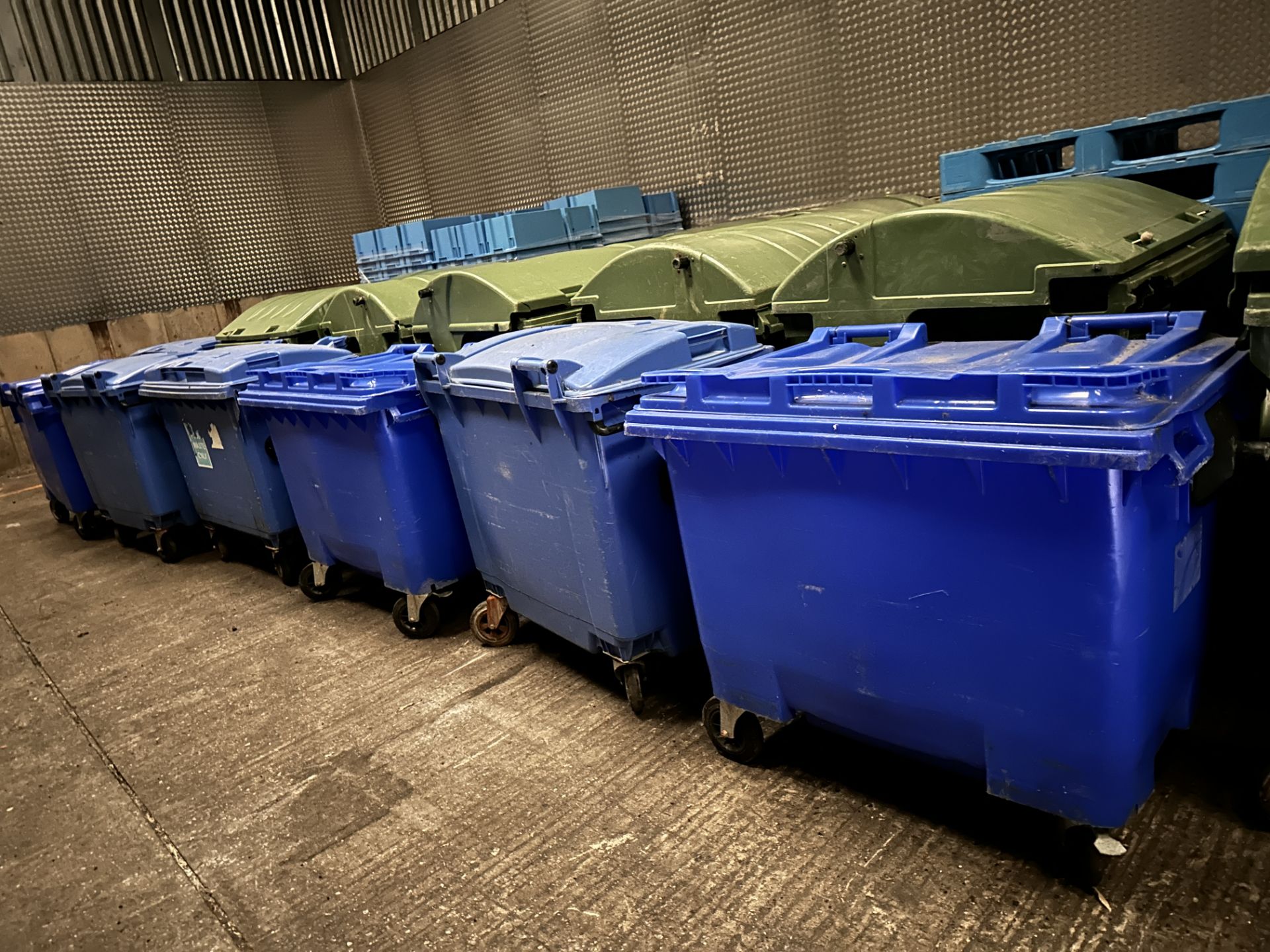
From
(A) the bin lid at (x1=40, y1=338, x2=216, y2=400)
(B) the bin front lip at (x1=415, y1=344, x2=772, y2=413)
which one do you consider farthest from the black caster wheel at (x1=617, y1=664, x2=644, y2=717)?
(A) the bin lid at (x1=40, y1=338, x2=216, y2=400)

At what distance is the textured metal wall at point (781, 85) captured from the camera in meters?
3.67

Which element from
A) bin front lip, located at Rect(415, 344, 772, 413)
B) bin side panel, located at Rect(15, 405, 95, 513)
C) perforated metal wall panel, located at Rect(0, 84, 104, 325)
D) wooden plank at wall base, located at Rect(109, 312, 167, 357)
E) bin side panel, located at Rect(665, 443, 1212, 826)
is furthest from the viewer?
wooden plank at wall base, located at Rect(109, 312, 167, 357)

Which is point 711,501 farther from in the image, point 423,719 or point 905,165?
point 905,165

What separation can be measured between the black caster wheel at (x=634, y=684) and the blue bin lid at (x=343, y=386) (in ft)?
4.19

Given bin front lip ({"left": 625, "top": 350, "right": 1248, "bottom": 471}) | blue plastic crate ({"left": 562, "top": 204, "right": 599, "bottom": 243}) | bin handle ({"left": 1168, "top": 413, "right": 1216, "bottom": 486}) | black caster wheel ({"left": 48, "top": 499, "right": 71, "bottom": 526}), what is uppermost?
blue plastic crate ({"left": 562, "top": 204, "right": 599, "bottom": 243})

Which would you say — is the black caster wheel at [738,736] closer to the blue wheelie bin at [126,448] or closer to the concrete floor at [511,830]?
the concrete floor at [511,830]

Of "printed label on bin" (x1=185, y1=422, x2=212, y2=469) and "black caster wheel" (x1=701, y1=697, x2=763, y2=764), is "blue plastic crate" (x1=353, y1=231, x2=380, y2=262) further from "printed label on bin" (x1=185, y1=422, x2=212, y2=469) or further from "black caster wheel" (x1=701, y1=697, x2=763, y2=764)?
"black caster wheel" (x1=701, y1=697, x2=763, y2=764)

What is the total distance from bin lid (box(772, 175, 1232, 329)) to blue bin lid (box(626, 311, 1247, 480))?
0.68 feet

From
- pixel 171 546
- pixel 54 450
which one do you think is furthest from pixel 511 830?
pixel 54 450

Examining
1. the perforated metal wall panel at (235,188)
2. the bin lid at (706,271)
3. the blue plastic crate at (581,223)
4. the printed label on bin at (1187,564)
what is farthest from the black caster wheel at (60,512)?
the printed label on bin at (1187,564)

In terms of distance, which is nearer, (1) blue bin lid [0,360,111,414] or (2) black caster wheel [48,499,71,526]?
(1) blue bin lid [0,360,111,414]

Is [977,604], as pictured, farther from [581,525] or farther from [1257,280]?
[581,525]

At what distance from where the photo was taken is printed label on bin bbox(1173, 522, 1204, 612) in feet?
5.07

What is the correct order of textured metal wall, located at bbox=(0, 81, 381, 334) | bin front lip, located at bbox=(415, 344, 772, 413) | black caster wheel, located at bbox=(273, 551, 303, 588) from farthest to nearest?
1. textured metal wall, located at bbox=(0, 81, 381, 334)
2. black caster wheel, located at bbox=(273, 551, 303, 588)
3. bin front lip, located at bbox=(415, 344, 772, 413)
